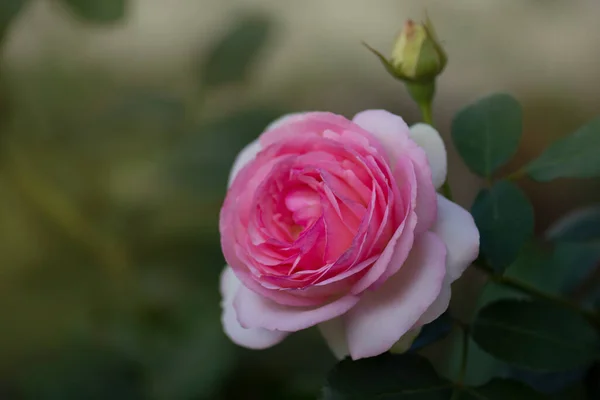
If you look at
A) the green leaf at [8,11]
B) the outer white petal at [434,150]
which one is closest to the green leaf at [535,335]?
the outer white petal at [434,150]

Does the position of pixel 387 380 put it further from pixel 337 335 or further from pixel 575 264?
pixel 575 264

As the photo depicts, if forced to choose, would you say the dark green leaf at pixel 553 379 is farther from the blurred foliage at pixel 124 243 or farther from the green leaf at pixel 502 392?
the blurred foliage at pixel 124 243

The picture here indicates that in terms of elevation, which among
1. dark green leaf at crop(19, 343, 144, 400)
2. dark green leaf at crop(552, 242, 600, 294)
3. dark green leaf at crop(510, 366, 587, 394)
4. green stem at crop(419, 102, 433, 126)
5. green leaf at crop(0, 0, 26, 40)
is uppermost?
green leaf at crop(0, 0, 26, 40)

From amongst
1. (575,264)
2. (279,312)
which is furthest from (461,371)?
(575,264)

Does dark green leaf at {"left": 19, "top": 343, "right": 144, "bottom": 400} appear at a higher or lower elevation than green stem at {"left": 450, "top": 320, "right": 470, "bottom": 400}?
lower

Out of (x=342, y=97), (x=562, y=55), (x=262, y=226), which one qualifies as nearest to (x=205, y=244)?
(x=342, y=97)

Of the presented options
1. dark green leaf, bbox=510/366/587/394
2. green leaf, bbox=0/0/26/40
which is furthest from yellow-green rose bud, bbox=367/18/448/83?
green leaf, bbox=0/0/26/40

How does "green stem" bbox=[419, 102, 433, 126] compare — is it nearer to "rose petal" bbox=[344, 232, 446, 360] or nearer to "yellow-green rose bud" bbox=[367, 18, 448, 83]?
"yellow-green rose bud" bbox=[367, 18, 448, 83]
